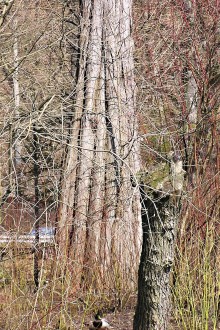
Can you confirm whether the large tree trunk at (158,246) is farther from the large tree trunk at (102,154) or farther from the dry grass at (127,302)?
the large tree trunk at (102,154)

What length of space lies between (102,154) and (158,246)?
2.64 m

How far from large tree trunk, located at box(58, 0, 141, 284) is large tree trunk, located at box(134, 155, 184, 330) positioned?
1831mm

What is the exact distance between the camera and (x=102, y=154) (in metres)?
6.31

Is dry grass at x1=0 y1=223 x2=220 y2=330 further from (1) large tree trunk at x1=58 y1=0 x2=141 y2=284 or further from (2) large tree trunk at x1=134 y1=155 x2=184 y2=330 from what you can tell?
(1) large tree trunk at x1=58 y1=0 x2=141 y2=284

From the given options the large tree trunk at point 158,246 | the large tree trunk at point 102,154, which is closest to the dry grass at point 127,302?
the large tree trunk at point 158,246

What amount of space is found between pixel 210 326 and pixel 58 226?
221cm

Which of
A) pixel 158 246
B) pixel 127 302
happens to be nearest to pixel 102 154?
pixel 127 302

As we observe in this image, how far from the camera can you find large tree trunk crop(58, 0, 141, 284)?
6.10 meters

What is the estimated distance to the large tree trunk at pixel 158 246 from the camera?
12.3 ft

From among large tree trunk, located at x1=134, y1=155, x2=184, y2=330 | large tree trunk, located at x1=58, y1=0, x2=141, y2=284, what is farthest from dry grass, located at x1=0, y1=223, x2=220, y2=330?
large tree trunk, located at x1=58, y1=0, x2=141, y2=284

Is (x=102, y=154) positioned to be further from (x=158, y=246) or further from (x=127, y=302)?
(x=158, y=246)

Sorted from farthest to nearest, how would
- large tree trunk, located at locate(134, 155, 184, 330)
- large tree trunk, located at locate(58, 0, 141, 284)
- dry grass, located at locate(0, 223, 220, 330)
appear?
large tree trunk, located at locate(58, 0, 141, 284)
dry grass, located at locate(0, 223, 220, 330)
large tree trunk, located at locate(134, 155, 184, 330)

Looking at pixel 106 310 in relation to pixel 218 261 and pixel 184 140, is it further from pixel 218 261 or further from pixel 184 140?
pixel 184 140

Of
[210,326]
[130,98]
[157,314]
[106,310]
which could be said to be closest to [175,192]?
[157,314]
